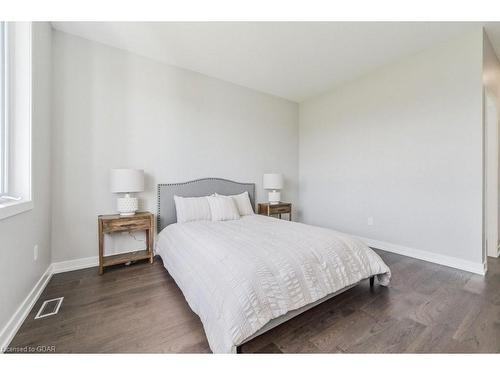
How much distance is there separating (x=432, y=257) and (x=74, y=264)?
4.34 metres

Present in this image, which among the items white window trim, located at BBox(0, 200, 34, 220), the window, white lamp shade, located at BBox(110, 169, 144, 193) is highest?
the window

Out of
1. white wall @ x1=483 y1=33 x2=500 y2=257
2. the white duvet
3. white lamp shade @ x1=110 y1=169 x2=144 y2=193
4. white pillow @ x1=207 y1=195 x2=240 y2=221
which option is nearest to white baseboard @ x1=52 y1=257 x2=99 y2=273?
white lamp shade @ x1=110 y1=169 x2=144 y2=193

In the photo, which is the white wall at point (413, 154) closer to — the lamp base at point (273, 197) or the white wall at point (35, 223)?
the lamp base at point (273, 197)

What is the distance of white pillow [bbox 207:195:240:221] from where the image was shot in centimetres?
282

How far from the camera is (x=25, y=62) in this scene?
170cm

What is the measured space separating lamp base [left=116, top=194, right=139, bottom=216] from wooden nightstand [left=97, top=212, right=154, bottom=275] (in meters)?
0.07

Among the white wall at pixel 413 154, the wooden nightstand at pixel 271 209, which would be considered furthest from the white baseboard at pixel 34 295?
the white wall at pixel 413 154

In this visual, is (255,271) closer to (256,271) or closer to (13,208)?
(256,271)

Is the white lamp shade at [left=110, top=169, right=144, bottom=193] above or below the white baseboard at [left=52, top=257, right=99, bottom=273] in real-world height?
above

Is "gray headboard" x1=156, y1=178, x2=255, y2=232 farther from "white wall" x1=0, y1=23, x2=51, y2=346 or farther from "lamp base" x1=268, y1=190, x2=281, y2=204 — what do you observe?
"white wall" x1=0, y1=23, x2=51, y2=346

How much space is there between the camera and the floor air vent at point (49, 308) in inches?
63.1

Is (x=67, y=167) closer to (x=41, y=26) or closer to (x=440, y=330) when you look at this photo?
(x=41, y=26)

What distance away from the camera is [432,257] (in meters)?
2.69

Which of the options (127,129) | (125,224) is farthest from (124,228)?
(127,129)
